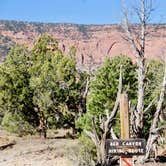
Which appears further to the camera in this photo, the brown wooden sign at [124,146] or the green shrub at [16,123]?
the green shrub at [16,123]

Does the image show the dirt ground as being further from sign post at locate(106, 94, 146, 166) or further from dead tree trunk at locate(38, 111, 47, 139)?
sign post at locate(106, 94, 146, 166)

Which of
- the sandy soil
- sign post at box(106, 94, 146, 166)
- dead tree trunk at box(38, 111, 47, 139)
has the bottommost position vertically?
the sandy soil

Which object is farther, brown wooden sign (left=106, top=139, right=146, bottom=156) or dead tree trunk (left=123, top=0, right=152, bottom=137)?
dead tree trunk (left=123, top=0, right=152, bottom=137)

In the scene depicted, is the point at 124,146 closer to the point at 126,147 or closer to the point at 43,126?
the point at 126,147

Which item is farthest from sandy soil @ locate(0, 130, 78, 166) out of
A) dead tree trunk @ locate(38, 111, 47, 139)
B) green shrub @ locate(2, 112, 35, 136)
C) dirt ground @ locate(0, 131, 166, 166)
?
green shrub @ locate(2, 112, 35, 136)

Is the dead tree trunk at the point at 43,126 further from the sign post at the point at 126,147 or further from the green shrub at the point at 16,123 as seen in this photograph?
Answer: the sign post at the point at 126,147

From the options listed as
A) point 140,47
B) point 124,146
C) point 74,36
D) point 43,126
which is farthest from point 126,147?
point 74,36

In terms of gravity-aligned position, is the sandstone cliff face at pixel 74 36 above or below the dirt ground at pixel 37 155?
above

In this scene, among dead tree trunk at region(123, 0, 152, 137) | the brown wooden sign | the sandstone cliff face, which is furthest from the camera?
the sandstone cliff face

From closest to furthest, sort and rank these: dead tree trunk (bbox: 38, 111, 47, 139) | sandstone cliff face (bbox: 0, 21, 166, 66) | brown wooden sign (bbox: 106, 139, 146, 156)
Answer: brown wooden sign (bbox: 106, 139, 146, 156)
dead tree trunk (bbox: 38, 111, 47, 139)
sandstone cliff face (bbox: 0, 21, 166, 66)

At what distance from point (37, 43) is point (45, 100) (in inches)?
196

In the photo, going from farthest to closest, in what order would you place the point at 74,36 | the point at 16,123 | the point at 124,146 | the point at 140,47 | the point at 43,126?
the point at 74,36, the point at 43,126, the point at 16,123, the point at 140,47, the point at 124,146

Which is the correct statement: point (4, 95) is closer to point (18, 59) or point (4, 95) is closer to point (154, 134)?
point (18, 59)

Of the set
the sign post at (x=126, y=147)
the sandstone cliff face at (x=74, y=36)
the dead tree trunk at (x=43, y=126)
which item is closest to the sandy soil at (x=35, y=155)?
the dead tree trunk at (x=43, y=126)
